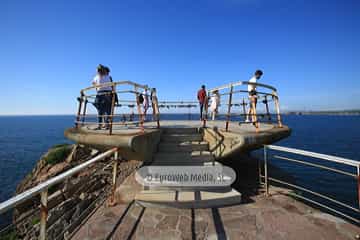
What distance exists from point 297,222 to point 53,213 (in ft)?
30.1

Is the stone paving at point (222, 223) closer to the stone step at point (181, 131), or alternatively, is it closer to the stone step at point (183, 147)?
the stone step at point (183, 147)

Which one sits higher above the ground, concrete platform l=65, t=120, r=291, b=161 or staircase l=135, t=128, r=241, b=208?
concrete platform l=65, t=120, r=291, b=161

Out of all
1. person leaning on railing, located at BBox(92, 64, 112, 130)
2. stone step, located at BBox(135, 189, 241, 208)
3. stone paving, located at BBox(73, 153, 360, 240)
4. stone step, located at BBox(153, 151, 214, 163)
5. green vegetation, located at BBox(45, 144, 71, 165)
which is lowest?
green vegetation, located at BBox(45, 144, 71, 165)

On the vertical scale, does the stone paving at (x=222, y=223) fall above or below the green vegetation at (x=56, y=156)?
above

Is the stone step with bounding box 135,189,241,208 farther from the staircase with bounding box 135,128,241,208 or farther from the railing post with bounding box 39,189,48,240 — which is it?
the railing post with bounding box 39,189,48,240

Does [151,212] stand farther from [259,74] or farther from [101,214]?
[259,74]

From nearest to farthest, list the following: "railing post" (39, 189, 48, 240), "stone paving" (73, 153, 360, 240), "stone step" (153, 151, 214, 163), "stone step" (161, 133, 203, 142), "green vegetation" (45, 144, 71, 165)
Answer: "railing post" (39, 189, 48, 240)
"stone paving" (73, 153, 360, 240)
"stone step" (153, 151, 214, 163)
"stone step" (161, 133, 203, 142)
"green vegetation" (45, 144, 71, 165)

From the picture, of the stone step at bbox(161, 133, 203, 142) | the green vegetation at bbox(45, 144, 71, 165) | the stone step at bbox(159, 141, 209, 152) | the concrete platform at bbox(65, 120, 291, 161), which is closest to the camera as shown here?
the concrete platform at bbox(65, 120, 291, 161)

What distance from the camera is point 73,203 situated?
7848mm

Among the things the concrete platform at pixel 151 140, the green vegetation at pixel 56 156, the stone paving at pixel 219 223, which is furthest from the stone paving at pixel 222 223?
the green vegetation at pixel 56 156

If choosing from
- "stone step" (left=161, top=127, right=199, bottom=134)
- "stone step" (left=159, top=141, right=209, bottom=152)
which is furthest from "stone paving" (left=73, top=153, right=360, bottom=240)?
"stone step" (left=161, top=127, right=199, bottom=134)

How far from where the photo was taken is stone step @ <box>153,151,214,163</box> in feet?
14.7

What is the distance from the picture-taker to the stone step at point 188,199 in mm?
3447

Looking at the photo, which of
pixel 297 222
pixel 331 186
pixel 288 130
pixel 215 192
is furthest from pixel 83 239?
pixel 331 186
